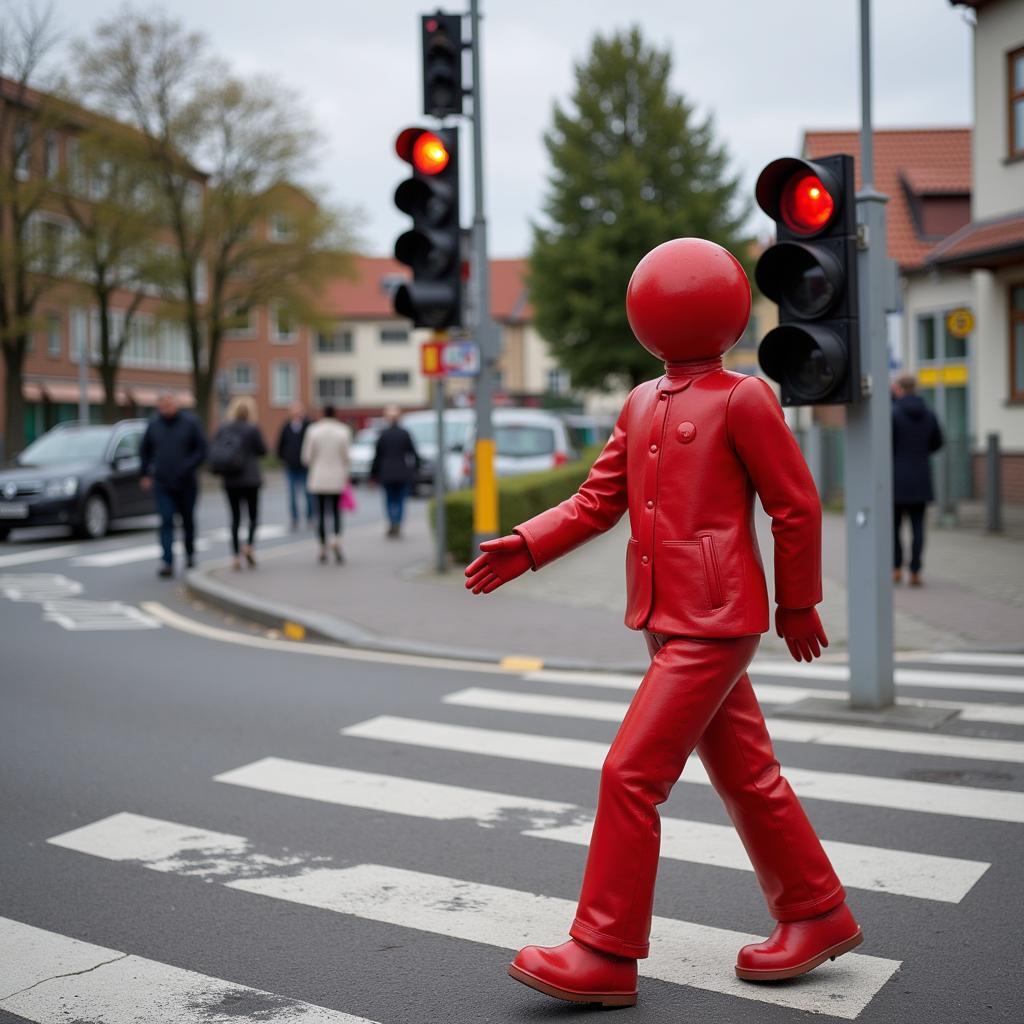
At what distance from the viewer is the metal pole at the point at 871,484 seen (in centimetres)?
709

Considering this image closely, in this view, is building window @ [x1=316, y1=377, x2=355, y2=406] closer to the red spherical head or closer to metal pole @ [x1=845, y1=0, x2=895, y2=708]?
metal pole @ [x1=845, y1=0, x2=895, y2=708]

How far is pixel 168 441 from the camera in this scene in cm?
1438

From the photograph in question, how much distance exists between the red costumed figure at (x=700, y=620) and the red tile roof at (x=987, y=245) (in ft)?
59.8

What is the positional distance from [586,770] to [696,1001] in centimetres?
269

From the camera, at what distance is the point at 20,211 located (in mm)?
42719

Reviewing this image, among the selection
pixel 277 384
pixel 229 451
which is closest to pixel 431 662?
pixel 229 451

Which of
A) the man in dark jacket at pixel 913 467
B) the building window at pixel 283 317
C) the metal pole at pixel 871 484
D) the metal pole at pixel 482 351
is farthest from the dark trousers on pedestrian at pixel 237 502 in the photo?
the building window at pixel 283 317

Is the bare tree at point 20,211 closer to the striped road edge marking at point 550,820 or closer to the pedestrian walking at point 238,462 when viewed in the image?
the pedestrian walking at point 238,462

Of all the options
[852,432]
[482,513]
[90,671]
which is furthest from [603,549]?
[852,432]

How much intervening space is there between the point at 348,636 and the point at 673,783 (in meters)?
7.09

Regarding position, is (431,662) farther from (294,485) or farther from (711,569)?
(294,485)

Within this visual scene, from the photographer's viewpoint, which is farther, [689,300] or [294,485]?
[294,485]

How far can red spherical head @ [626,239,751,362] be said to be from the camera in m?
3.63

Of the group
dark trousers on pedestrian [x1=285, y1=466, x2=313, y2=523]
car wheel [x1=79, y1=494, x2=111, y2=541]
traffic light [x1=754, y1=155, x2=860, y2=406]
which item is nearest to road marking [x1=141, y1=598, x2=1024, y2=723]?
traffic light [x1=754, y1=155, x2=860, y2=406]
